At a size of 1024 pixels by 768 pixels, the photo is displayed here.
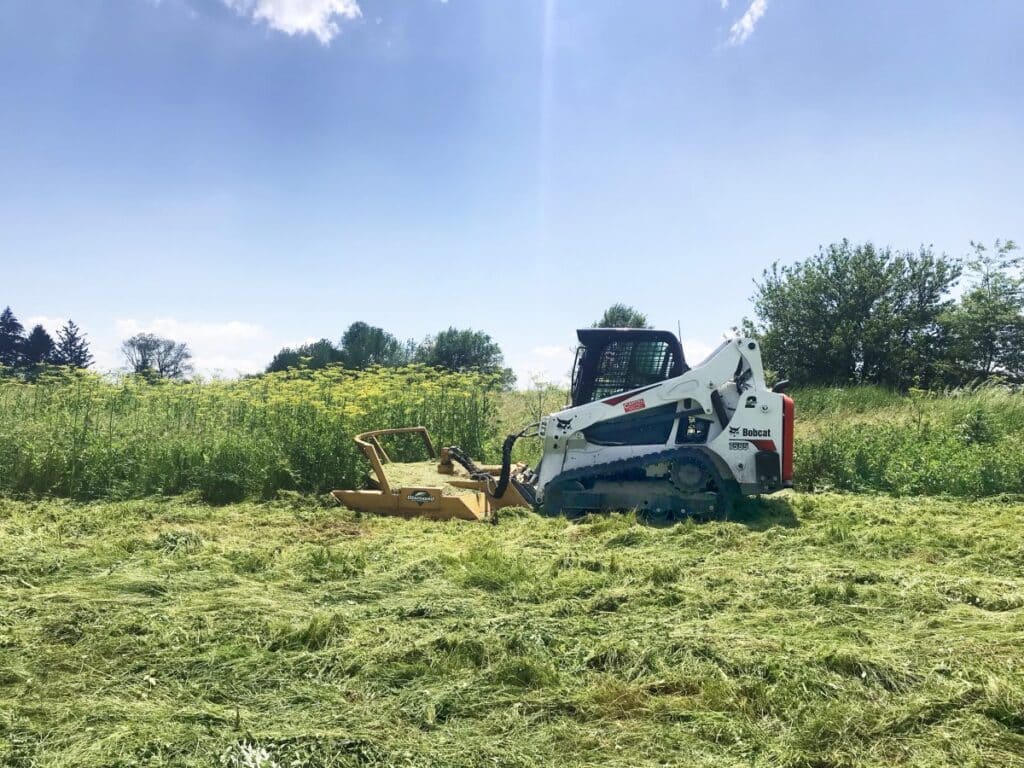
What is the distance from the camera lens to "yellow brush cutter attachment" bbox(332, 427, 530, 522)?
23.8ft

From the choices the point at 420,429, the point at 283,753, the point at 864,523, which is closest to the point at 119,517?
the point at 420,429

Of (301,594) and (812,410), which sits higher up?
(812,410)

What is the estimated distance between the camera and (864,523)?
258 inches

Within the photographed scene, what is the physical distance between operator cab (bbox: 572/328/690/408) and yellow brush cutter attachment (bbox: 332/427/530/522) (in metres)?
1.41

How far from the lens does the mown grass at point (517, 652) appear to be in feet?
8.61

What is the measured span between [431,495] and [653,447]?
2362 millimetres

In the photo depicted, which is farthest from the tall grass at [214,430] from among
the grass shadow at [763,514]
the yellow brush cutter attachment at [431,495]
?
the grass shadow at [763,514]

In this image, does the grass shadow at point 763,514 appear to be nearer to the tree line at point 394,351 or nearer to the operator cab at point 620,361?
the operator cab at point 620,361

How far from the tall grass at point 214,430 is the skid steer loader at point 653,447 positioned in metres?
1.88

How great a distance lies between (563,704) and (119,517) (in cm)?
612

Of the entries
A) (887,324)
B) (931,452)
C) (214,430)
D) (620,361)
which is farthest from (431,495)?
(887,324)

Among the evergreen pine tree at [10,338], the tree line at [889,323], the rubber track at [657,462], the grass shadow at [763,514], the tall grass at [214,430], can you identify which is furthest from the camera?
the evergreen pine tree at [10,338]

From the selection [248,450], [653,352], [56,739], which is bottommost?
[56,739]

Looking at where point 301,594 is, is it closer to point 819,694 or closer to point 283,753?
point 283,753
